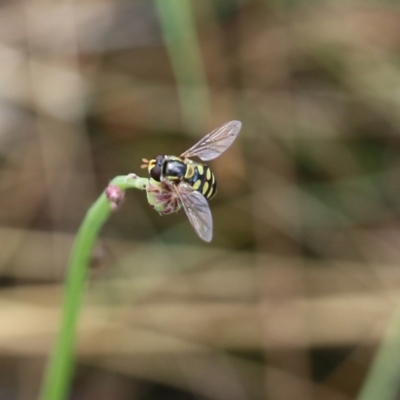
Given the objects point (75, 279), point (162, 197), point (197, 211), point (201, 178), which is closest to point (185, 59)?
point (201, 178)

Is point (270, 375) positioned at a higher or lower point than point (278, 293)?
lower

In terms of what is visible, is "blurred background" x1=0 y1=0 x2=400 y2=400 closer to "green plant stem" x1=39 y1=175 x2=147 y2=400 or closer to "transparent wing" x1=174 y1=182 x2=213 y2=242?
"transparent wing" x1=174 y1=182 x2=213 y2=242

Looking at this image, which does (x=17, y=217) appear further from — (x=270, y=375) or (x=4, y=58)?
(x=270, y=375)

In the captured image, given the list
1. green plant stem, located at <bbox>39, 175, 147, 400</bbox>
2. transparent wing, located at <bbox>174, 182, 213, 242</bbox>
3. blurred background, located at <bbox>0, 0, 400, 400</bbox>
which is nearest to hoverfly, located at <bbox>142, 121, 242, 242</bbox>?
transparent wing, located at <bbox>174, 182, 213, 242</bbox>

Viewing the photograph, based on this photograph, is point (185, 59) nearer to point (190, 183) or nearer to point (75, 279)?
point (190, 183)

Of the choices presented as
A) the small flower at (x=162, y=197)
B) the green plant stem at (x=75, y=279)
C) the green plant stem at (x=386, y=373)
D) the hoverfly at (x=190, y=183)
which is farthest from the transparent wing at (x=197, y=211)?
the green plant stem at (x=386, y=373)

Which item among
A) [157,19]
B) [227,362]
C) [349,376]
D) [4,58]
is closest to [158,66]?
[157,19]
